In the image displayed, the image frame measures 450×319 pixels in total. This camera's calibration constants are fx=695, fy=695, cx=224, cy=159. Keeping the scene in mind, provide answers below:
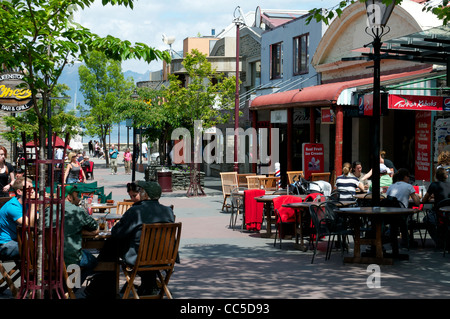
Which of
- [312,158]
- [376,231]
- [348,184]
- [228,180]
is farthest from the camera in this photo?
[312,158]

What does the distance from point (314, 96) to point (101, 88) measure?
4335 cm

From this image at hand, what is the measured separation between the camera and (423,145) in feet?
63.4

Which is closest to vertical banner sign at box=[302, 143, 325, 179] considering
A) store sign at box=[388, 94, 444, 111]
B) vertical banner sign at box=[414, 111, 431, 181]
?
vertical banner sign at box=[414, 111, 431, 181]

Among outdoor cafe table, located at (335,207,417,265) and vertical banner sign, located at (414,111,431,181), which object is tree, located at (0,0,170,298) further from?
vertical banner sign, located at (414,111,431,181)

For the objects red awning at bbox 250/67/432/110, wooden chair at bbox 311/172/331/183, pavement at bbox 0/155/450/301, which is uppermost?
red awning at bbox 250/67/432/110

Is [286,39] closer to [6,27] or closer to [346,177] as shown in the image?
[346,177]

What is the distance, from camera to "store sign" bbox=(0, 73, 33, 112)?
50.8 ft

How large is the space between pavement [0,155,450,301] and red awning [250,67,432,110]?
654cm

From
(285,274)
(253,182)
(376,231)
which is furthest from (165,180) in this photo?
(285,274)

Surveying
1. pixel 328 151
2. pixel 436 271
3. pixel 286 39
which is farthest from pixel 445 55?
pixel 286 39

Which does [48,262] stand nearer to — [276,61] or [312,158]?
[312,158]

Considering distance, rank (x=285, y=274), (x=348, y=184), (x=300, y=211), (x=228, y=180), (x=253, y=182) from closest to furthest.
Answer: (x=285, y=274) → (x=300, y=211) → (x=348, y=184) → (x=253, y=182) → (x=228, y=180)

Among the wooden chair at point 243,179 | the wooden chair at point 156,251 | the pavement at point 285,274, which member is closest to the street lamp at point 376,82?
the pavement at point 285,274

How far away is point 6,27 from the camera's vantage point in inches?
322
